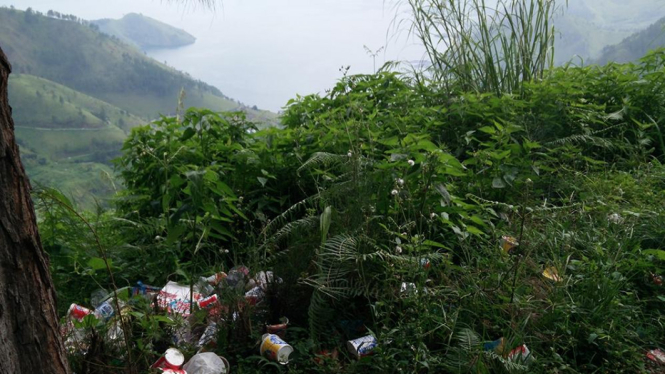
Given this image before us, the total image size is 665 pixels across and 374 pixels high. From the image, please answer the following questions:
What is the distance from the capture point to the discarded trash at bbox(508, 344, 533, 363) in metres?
1.70

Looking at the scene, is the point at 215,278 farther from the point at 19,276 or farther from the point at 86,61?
the point at 86,61

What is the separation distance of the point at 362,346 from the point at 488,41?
114 inches

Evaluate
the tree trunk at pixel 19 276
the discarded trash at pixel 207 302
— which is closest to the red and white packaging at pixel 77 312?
the discarded trash at pixel 207 302

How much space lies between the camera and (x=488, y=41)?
4102mm

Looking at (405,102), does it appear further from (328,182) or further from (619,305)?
(619,305)

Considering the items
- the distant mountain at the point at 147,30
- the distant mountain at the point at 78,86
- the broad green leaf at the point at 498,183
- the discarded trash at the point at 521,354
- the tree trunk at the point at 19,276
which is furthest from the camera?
the distant mountain at the point at 78,86

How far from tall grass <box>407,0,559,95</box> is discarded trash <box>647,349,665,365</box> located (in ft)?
8.08

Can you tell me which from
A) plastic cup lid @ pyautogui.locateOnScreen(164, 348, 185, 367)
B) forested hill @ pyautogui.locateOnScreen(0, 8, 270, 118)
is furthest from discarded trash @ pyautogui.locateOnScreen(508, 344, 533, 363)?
forested hill @ pyautogui.locateOnScreen(0, 8, 270, 118)

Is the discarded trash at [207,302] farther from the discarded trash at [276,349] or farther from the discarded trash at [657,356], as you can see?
the discarded trash at [657,356]

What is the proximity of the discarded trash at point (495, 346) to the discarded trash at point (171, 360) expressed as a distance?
3.07 ft

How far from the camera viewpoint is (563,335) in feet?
6.07

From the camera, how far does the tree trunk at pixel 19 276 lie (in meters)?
1.25

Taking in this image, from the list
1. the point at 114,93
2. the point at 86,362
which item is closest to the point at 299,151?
the point at 86,362

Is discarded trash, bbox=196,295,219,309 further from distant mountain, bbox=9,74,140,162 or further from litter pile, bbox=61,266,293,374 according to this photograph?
distant mountain, bbox=9,74,140,162
